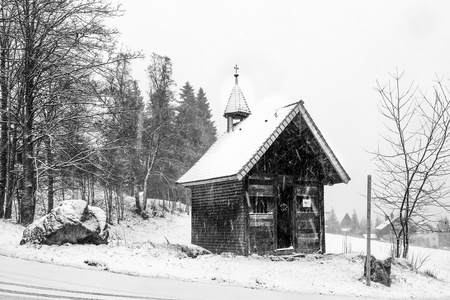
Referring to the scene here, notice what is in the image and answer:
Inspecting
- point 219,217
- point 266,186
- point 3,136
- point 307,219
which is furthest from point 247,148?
point 3,136

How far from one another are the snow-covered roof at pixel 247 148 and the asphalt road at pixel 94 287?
6.45m

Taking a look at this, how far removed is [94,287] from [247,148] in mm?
10208

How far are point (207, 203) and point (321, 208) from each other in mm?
5232

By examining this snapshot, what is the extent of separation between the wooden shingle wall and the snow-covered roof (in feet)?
2.55

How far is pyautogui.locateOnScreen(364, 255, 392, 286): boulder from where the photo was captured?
13.1 meters

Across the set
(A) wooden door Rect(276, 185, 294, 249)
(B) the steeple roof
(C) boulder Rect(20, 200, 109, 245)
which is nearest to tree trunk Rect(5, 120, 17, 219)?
(C) boulder Rect(20, 200, 109, 245)

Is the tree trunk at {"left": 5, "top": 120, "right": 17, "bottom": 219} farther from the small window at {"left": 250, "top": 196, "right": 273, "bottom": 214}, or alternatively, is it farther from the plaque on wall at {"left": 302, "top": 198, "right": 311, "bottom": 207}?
the plaque on wall at {"left": 302, "top": 198, "right": 311, "bottom": 207}

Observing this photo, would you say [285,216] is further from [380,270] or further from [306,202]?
[380,270]

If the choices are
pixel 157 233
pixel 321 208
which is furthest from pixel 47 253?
pixel 157 233

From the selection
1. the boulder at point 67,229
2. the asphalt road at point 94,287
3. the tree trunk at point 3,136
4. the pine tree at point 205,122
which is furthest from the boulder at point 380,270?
the pine tree at point 205,122

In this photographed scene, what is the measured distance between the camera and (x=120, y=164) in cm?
3200

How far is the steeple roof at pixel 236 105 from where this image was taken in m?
23.1

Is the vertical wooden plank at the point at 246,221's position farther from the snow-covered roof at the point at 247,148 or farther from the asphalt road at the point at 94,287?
the asphalt road at the point at 94,287

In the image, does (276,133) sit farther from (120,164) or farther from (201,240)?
(120,164)
